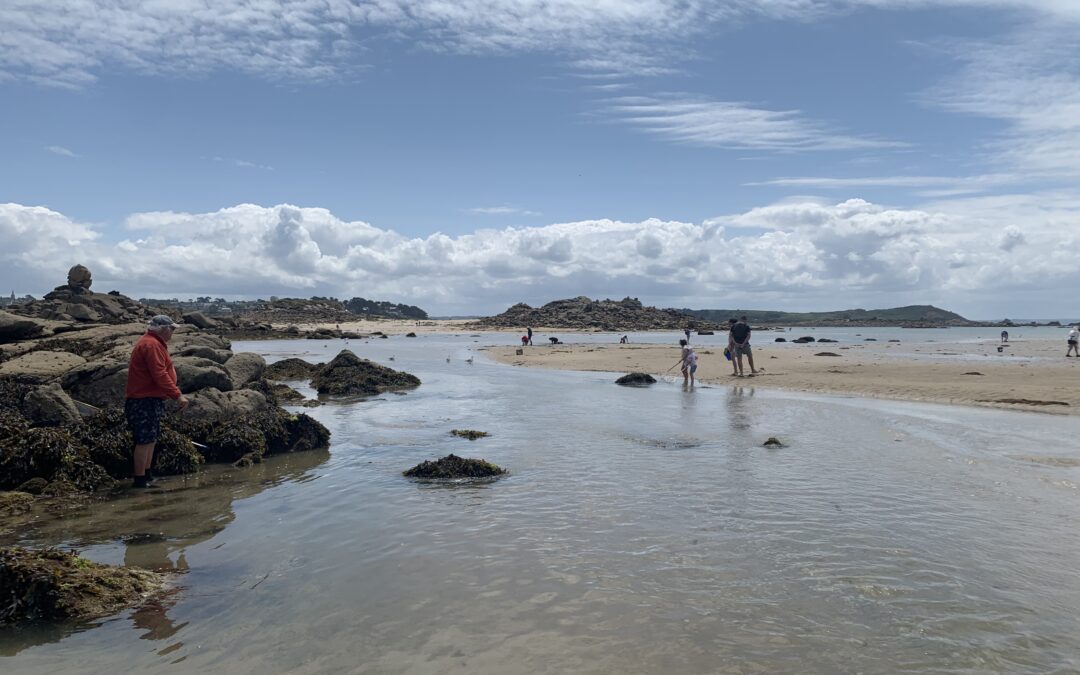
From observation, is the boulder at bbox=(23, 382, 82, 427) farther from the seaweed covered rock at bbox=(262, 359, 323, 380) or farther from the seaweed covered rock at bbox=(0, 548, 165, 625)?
the seaweed covered rock at bbox=(262, 359, 323, 380)

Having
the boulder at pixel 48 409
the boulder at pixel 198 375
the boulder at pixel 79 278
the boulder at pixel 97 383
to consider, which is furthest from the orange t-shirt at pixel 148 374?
the boulder at pixel 79 278

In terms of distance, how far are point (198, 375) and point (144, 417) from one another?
494cm

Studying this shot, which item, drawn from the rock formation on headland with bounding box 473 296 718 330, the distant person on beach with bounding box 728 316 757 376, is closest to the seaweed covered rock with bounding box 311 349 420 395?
the distant person on beach with bounding box 728 316 757 376

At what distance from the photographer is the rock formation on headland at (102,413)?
968 centimetres

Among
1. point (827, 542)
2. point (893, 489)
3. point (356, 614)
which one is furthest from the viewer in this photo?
point (893, 489)

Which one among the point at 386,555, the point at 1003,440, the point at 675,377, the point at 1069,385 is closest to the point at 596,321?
the point at 675,377

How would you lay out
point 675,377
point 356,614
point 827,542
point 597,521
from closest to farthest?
1. point 356,614
2. point 827,542
3. point 597,521
4. point 675,377

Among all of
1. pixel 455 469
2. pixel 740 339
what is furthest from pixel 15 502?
pixel 740 339

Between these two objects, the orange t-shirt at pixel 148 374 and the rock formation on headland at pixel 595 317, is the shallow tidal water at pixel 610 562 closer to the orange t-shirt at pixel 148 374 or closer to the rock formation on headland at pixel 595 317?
the orange t-shirt at pixel 148 374

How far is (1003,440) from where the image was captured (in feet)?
41.9

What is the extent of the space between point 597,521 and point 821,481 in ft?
12.6

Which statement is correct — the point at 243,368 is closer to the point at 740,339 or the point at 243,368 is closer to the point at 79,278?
the point at 740,339

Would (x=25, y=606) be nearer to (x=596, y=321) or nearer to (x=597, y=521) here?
(x=597, y=521)

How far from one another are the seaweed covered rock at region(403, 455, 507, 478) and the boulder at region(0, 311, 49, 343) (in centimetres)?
1257
